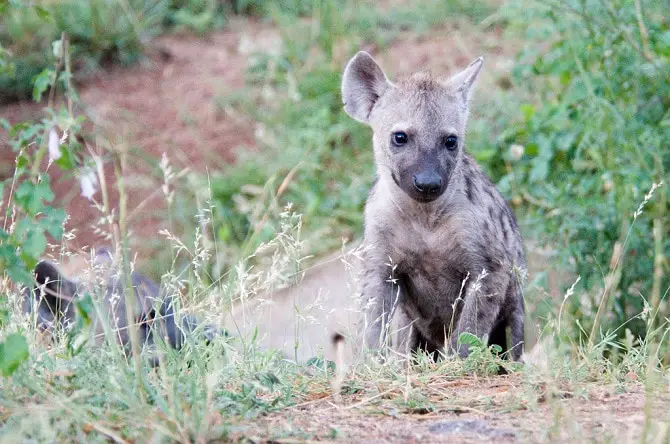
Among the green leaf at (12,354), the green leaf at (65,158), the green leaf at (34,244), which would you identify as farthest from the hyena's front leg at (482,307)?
the green leaf at (12,354)

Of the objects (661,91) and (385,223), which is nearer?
(385,223)

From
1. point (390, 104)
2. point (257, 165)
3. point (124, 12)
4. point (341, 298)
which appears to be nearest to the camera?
point (390, 104)

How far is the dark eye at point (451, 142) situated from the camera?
430 centimetres

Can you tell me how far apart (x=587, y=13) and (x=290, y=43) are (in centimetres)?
416

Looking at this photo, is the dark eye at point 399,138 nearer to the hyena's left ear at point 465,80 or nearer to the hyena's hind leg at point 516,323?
the hyena's left ear at point 465,80

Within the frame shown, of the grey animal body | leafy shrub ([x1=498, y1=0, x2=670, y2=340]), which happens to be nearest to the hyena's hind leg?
the grey animal body

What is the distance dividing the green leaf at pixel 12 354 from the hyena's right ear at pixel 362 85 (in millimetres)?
2463

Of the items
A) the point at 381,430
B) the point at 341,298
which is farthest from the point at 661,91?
the point at 381,430

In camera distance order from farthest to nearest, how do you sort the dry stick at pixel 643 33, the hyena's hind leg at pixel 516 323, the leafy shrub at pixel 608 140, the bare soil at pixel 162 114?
the bare soil at pixel 162 114
the leafy shrub at pixel 608 140
the hyena's hind leg at pixel 516 323
the dry stick at pixel 643 33

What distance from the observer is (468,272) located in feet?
13.4

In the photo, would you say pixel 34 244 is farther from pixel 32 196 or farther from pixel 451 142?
pixel 451 142

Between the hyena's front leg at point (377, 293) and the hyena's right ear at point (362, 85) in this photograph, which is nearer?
the hyena's front leg at point (377, 293)

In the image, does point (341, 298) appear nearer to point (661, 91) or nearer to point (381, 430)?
point (661, 91)

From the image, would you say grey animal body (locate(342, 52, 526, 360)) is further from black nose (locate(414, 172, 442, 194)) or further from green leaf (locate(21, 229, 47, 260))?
green leaf (locate(21, 229, 47, 260))
